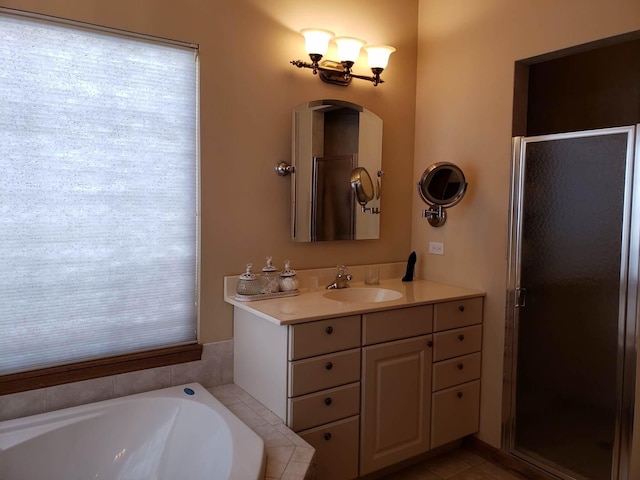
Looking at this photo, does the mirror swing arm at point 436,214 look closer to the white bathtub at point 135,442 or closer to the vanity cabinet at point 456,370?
the vanity cabinet at point 456,370

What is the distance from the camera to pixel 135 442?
6.48 feet

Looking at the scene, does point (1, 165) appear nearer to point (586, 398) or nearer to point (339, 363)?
point (339, 363)

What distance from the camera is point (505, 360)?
8.41ft

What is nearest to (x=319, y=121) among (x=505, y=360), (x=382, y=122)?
(x=382, y=122)

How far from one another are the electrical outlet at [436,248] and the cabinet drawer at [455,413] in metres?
0.78

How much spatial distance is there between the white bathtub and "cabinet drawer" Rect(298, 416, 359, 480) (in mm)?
403

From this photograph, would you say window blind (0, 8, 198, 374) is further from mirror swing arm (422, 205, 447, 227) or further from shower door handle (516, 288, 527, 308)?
shower door handle (516, 288, 527, 308)

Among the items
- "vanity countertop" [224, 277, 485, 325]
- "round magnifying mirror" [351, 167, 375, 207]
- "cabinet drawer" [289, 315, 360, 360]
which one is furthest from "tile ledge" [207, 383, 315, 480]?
"round magnifying mirror" [351, 167, 375, 207]

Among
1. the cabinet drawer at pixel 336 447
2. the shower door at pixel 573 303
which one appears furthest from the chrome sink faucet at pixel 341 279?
the shower door at pixel 573 303

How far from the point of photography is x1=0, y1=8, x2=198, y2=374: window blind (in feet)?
6.11

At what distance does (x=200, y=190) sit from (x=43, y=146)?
26.3 inches

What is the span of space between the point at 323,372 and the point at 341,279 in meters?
0.72

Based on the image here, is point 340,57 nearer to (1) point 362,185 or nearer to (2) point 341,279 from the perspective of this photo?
(1) point 362,185

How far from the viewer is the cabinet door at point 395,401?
87.7 inches
